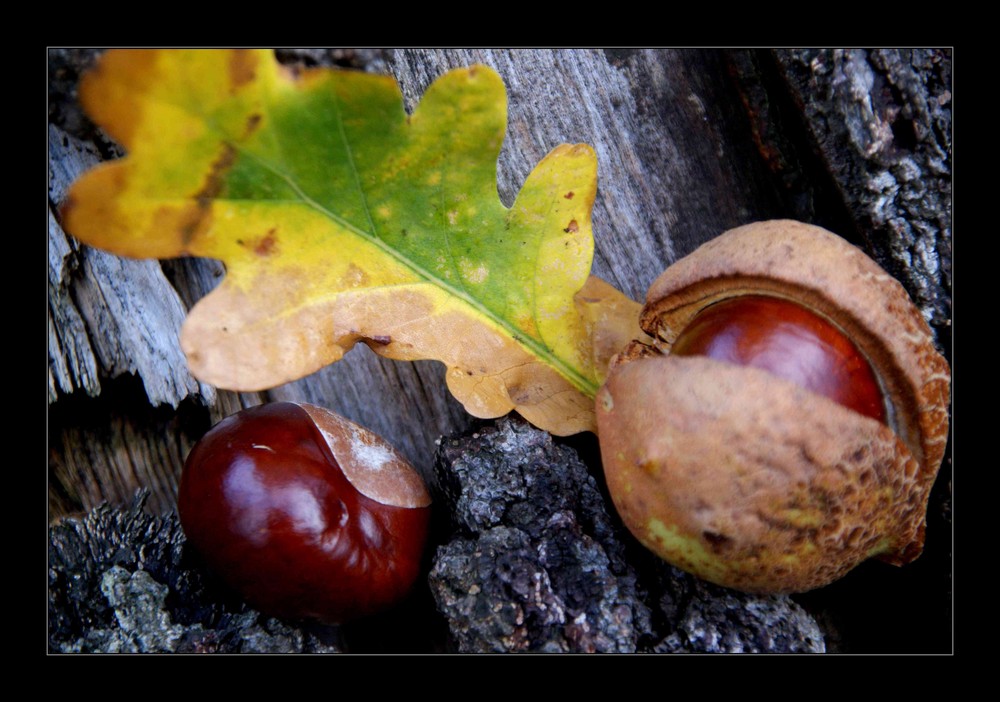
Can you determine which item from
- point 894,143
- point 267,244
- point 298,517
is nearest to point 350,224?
point 267,244

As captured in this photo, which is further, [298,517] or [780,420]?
[298,517]

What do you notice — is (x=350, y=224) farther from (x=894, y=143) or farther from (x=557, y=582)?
(x=894, y=143)

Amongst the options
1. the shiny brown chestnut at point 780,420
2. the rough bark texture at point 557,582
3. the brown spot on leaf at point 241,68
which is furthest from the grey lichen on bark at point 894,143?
the brown spot on leaf at point 241,68

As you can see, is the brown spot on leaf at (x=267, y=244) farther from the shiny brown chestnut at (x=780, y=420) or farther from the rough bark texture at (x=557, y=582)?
the shiny brown chestnut at (x=780, y=420)

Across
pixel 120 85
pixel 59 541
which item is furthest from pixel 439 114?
pixel 59 541

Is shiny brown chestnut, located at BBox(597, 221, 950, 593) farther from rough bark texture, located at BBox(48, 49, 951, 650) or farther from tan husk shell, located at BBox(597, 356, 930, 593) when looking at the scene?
rough bark texture, located at BBox(48, 49, 951, 650)

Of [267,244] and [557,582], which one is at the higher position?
[267,244]

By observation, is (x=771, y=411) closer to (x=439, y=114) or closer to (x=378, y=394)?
(x=439, y=114)
